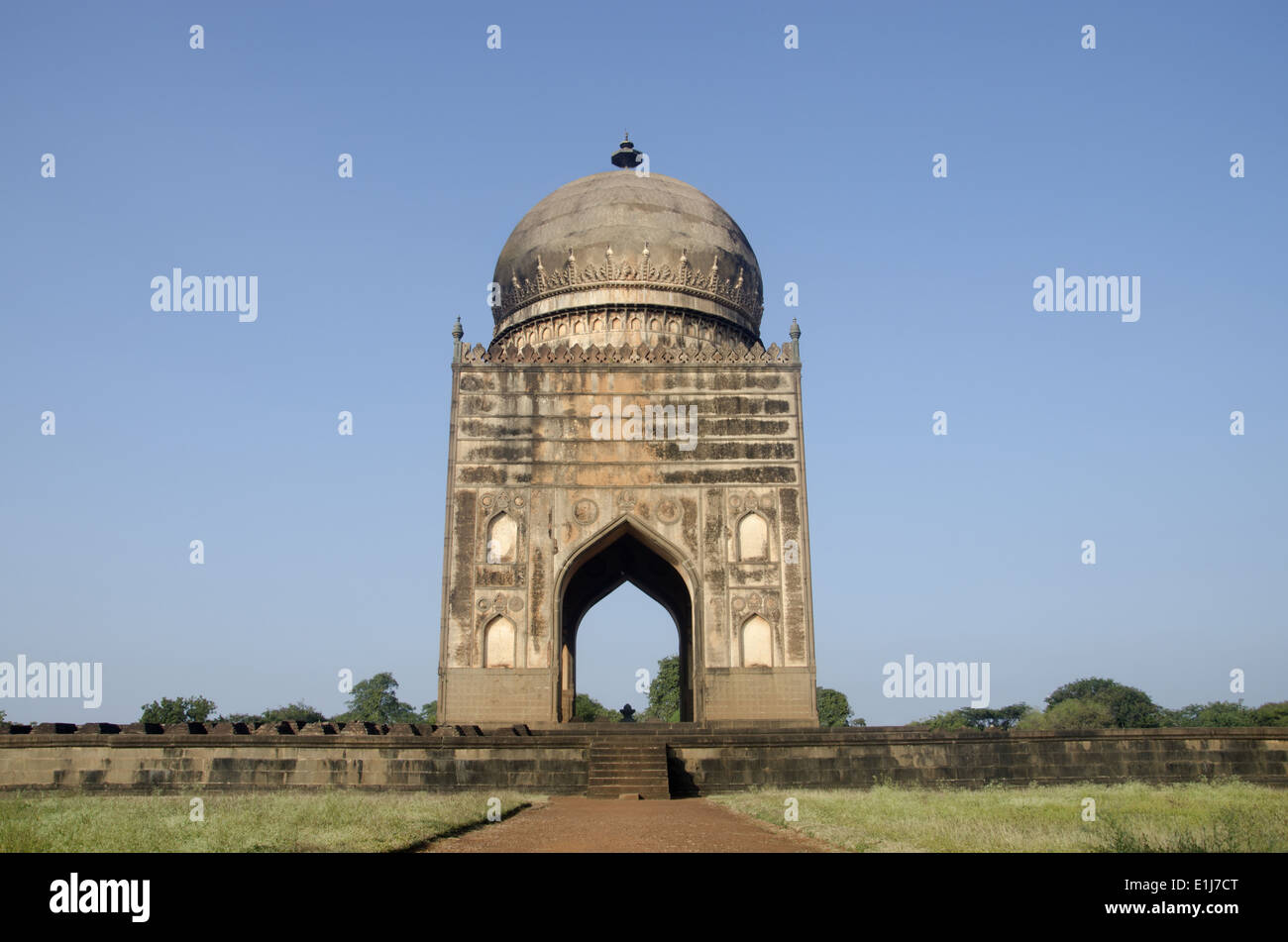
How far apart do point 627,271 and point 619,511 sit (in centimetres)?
625

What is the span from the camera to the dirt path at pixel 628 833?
307 inches

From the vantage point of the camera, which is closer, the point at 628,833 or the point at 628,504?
the point at 628,833

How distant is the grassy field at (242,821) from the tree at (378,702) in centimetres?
5143

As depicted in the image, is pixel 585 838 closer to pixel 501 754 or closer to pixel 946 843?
pixel 946 843

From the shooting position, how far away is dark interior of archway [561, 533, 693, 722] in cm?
2431

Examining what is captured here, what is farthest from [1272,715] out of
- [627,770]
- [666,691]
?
[627,770]

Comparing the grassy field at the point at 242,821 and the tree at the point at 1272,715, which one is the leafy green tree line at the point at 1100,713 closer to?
the tree at the point at 1272,715

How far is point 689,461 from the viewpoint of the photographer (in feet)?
69.3

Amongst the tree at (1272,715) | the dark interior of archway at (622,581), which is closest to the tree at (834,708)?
the tree at (1272,715)

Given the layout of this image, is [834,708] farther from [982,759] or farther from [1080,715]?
[982,759]

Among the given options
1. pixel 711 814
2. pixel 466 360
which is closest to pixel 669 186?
pixel 466 360

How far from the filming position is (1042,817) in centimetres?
970
